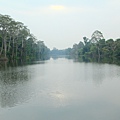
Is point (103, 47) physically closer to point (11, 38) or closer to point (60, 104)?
point (11, 38)

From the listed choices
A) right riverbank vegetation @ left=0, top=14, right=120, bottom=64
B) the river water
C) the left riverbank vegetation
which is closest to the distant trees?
right riverbank vegetation @ left=0, top=14, right=120, bottom=64

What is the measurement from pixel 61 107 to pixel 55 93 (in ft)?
12.0

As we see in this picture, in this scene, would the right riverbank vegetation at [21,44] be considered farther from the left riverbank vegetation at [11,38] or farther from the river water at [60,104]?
the river water at [60,104]

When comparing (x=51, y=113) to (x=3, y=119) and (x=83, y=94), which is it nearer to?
(x=3, y=119)

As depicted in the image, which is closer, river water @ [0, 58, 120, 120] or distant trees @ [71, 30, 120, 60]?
river water @ [0, 58, 120, 120]

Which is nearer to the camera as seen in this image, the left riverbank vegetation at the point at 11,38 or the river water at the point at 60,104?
the river water at the point at 60,104

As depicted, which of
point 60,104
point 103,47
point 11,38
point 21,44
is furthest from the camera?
point 103,47

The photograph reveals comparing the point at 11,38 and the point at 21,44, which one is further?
the point at 21,44

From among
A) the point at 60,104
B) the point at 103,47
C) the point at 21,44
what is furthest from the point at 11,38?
the point at 60,104

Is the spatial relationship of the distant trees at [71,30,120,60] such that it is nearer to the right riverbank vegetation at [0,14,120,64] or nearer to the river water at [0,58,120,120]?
the right riverbank vegetation at [0,14,120,64]

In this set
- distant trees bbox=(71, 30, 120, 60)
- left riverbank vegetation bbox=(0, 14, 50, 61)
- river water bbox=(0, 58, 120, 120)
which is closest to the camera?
river water bbox=(0, 58, 120, 120)

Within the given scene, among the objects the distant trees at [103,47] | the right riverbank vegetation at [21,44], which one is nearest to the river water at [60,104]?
the right riverbank vegetation at [21,44]

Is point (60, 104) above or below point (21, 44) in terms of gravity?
below

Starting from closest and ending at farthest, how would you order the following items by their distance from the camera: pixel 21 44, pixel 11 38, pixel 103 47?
pixel 11 38
pixel 21 44
pixel 103 47
